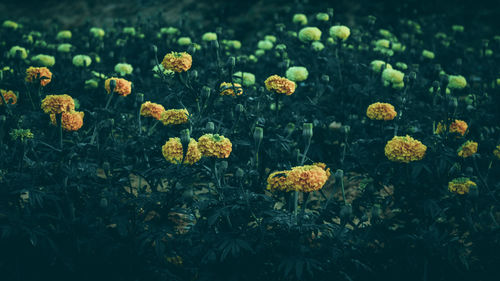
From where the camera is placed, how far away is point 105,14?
8.17 meters

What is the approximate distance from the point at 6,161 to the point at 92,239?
78 centimetres

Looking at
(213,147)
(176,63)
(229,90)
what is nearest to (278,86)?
(229,90)

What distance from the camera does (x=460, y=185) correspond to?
7.46 ft

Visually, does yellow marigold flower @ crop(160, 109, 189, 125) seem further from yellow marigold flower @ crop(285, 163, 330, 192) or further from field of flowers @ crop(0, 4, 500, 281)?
yellow marigold flower @ crop(285, 163, 330, 192)

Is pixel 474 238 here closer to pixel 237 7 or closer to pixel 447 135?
pixel 447 135

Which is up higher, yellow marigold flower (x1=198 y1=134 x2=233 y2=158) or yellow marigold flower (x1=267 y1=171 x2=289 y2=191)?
yellow marigold flower (x1=198 y1=134 x2=233 y2=158)

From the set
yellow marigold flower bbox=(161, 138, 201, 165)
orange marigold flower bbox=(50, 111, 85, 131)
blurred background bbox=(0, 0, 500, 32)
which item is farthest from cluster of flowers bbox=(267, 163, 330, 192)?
blurred background bbox=(0, 0, 500, 32)

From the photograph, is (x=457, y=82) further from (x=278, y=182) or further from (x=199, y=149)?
(x=199, y=149)

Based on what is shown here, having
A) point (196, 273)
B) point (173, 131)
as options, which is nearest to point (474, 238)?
point (196, 273)

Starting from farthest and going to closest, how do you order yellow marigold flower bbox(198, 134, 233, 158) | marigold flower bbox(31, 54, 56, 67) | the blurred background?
the blurred background → marigold flower bbox(31, 54, 56, 67) → yellow marigold flower bbox(198, 134, 233, 158)

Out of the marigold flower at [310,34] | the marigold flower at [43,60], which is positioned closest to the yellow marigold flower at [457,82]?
the marigold flower at [310,34]

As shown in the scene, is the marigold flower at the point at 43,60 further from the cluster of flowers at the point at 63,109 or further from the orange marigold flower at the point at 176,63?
the orange marigold flower at the point at 176,63

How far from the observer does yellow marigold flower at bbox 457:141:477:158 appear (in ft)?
8.21

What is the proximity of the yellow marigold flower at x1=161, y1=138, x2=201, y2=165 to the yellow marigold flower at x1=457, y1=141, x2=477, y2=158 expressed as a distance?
1.51 m
